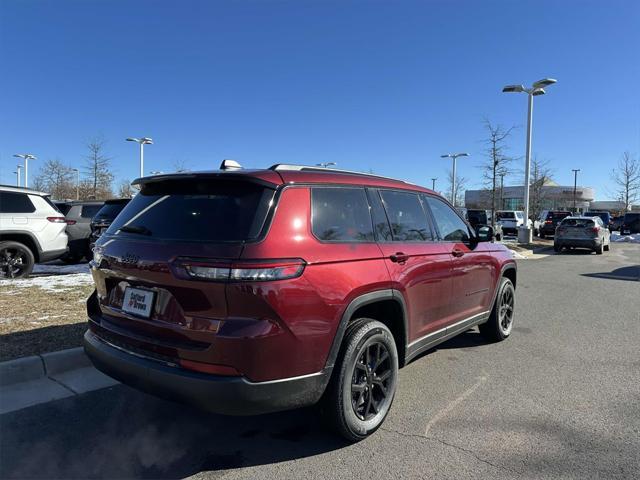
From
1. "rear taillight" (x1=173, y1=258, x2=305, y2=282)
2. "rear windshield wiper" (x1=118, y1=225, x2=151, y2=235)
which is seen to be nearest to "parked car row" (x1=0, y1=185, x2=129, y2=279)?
"rear windshield wiper" (x1=118, y1=225, x2=151, y2=235)

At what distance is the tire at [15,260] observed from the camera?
8.90 m

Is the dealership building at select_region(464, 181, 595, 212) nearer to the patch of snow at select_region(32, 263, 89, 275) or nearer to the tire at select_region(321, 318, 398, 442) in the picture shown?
the patch of snow at select_region(32, 263, 89, 275)

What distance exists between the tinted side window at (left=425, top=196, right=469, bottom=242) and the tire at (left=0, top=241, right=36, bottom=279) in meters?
7.97

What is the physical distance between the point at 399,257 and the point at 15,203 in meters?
8.48

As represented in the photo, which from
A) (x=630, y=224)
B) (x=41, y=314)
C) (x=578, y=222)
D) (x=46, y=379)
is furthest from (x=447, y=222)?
(x=630, y=224)

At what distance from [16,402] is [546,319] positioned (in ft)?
22.3

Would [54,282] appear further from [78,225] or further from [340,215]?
[340,215]

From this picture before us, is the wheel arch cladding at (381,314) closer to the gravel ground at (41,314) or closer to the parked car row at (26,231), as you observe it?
the gravel ground at (41,314)

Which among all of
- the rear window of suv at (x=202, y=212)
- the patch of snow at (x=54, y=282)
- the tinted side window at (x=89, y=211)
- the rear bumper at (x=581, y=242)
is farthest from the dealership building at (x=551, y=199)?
the rear window of suv at (x=202, y=212)

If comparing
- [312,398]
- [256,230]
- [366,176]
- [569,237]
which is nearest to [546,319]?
[366,176]

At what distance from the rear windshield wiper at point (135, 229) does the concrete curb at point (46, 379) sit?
5.49 feet

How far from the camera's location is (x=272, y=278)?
108 inches

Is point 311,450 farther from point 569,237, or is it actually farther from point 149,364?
point 569,237

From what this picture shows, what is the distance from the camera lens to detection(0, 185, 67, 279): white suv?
8.96m
